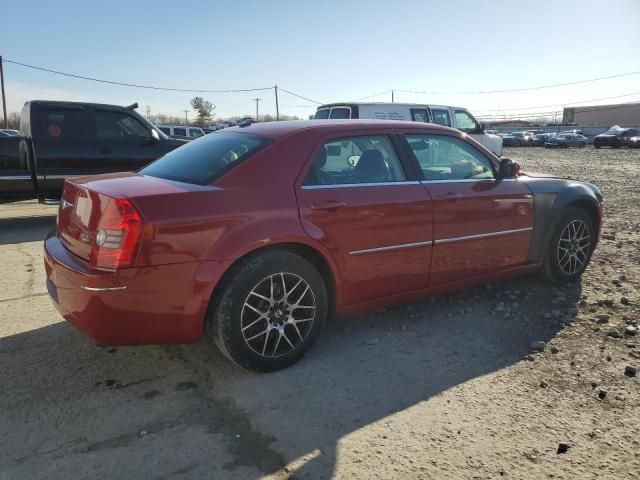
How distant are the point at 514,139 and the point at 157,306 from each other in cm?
5034

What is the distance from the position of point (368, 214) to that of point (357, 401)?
126 centimetres

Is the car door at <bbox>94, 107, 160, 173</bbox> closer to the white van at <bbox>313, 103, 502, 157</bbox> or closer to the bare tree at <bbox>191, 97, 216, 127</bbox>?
the white van at <bbox>313, 103, 502, 157</bbox>

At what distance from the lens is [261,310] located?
130 inches

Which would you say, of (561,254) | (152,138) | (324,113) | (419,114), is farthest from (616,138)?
(561,254)

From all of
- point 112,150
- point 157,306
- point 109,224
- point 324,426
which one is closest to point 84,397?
point 157,306

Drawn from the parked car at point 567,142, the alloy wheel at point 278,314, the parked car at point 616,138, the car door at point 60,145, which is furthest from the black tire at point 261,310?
the parked car at point 567,142

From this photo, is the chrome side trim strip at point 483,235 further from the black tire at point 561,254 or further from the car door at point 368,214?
the black tire at point 561,254

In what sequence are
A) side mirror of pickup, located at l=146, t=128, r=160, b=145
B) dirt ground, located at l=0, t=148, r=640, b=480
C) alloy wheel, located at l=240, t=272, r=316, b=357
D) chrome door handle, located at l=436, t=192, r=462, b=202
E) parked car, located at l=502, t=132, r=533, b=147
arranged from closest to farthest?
dirt ground, located at l=0, t=148, r=640, b=480 < alloy wheel, located at l=240, t=272, r=316, b=357 < chrome door handle, located at l=436, t=192, r=462, b=202 < side mirror of pickup, located at l=146, t=128, r=160, b=145 < parked car, located at l=502, t=132, r=533, b=147

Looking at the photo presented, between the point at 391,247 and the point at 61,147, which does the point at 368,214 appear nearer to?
the point at 391,247

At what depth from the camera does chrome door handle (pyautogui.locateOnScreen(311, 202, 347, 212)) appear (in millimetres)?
3416

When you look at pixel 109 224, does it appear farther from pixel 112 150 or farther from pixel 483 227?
pixel 112 150

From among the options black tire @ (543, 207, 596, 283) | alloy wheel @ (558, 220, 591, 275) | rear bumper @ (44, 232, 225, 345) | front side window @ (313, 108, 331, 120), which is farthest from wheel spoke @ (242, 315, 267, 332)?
front side window @ (313, 108, 331, 120)

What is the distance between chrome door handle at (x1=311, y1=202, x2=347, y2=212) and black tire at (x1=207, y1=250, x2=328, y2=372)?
0.34 m

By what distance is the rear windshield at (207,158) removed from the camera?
3.41 m
